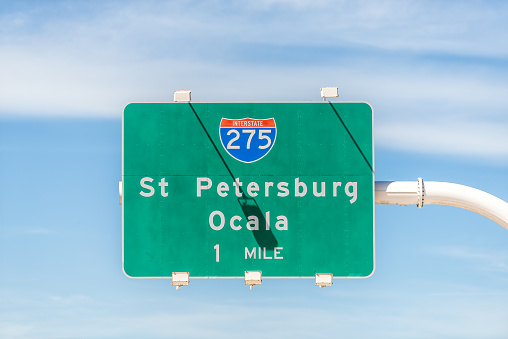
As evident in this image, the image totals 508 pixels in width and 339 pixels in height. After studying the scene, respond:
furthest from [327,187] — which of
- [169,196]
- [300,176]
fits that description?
[169,196]

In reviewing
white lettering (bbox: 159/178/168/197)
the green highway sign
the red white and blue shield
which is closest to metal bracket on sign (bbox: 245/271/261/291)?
the green highway sign

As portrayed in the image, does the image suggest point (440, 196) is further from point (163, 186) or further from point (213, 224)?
point (163, 186)

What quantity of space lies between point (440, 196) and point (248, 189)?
4340mm

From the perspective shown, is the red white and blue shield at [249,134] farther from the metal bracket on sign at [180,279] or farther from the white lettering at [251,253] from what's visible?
the metal bracket on sign at [180,279]

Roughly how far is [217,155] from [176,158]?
91 cm

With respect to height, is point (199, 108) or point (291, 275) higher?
point (199, 108)

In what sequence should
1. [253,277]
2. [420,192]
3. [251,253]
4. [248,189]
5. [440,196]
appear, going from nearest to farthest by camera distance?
1. [253,277]
2. [251,253]
3. [248,189]
4. [420,192]
5. [440,196]

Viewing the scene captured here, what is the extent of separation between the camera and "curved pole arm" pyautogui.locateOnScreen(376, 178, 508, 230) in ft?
154

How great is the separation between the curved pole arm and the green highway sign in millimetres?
610

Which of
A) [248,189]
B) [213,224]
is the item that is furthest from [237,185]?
[213,224]

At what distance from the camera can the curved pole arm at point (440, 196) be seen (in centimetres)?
4697

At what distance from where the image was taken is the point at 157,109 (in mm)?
46656

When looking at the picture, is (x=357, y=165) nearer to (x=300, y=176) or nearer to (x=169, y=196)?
(x=300, y=176)

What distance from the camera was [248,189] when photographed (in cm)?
4650
